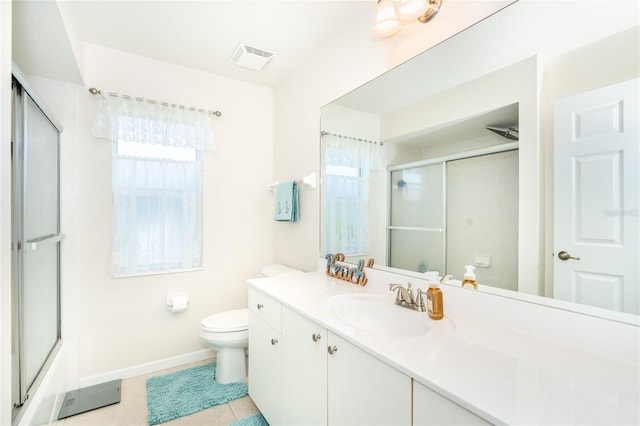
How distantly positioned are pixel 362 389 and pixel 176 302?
1.76 m

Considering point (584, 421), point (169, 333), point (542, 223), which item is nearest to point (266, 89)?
point (169, 333)

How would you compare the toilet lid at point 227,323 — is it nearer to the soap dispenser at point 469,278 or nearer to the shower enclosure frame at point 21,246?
the shower enclosure frame at point 21,246

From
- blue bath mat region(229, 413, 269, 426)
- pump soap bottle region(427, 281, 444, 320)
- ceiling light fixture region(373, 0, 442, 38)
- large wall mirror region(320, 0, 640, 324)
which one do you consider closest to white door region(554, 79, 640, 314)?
large wall mirror region(320, 0, 640, 324)

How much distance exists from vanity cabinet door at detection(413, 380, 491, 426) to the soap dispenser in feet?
1.84

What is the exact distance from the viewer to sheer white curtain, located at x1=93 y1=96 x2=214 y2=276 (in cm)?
207

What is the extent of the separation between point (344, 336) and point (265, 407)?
0.92 m

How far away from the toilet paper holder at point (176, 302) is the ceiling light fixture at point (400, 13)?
2226mm

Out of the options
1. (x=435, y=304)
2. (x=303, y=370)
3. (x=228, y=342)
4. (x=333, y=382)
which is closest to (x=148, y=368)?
(x=228, y=342)

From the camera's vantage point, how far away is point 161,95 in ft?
7.43

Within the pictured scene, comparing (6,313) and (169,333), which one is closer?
(6,313)

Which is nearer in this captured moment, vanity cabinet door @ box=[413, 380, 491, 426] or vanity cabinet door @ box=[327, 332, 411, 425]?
vanity cabinet door @ box=[413, 380, 491, 426]

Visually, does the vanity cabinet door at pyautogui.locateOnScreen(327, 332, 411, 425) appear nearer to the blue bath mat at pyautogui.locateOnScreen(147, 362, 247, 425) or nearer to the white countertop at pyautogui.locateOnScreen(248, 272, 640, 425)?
the white countertop at pyautogui.locateOnScreen(248, 272, 640, 425)

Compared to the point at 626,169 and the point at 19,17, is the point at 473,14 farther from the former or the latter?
the point at 19,17

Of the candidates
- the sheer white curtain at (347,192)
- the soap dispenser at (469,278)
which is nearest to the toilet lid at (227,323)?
the sheer white curtain at (347,192)
